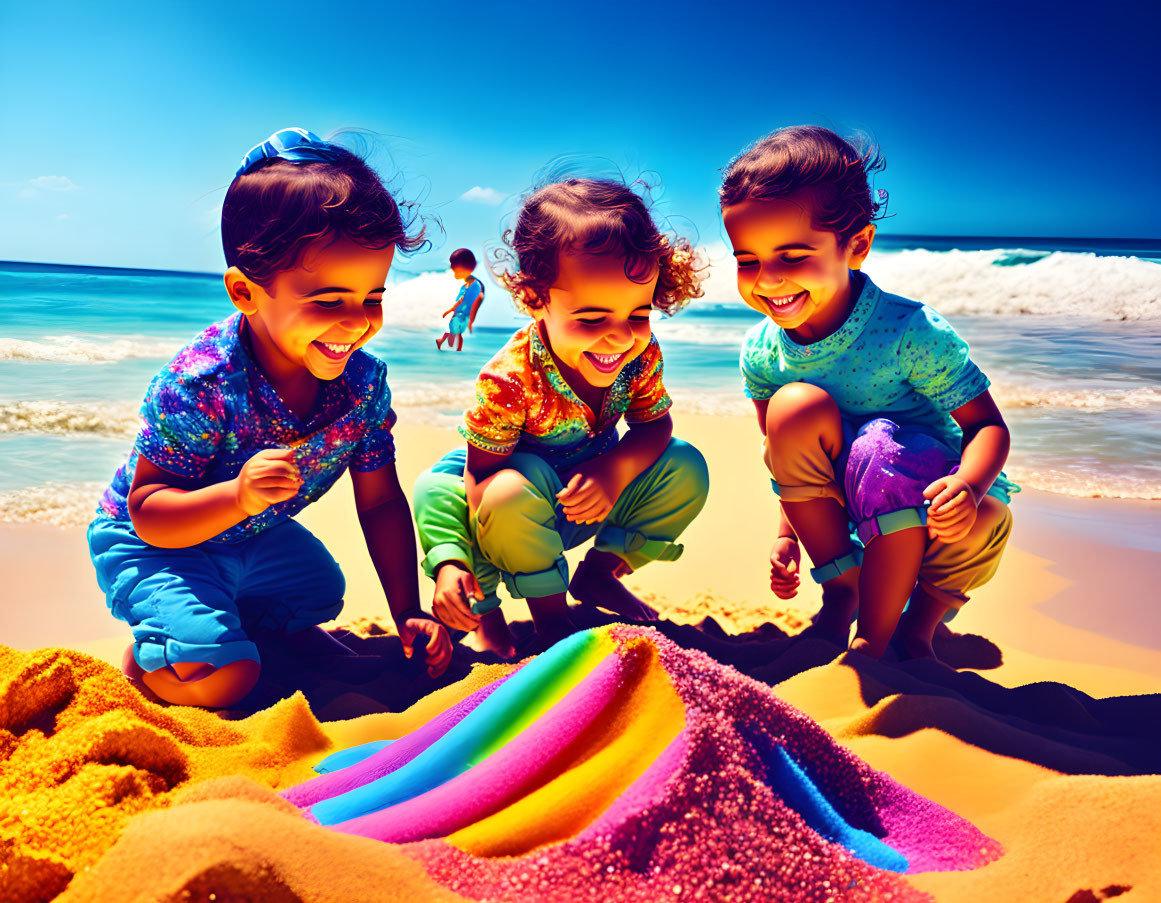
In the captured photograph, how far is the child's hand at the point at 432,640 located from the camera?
2.29 meters

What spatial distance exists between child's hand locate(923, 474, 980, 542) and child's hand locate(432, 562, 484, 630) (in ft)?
4.22

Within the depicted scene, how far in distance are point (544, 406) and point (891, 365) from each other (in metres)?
1.05

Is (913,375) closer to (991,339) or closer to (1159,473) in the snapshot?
(1159,473)

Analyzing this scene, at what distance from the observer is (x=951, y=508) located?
2.17m

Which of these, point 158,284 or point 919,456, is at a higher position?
point 919,456

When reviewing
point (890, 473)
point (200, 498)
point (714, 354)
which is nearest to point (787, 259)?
point (890, 473)

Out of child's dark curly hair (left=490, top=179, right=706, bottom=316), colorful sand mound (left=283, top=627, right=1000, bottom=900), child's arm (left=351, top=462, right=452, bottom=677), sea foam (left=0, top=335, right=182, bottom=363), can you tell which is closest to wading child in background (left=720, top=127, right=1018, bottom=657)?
child's dark curly hair (left=490, top=179, right=706, bottom=316)

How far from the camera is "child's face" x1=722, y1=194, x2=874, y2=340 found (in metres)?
2.32

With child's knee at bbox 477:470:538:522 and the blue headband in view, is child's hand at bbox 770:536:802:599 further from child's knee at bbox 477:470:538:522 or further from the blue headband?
the blue headband

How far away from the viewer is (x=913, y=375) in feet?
8.04

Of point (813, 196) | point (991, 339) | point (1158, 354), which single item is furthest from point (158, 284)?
point (813, 196)

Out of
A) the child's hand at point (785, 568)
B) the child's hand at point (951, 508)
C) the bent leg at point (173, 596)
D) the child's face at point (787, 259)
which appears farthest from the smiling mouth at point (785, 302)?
the bent leg at point (173, 596)

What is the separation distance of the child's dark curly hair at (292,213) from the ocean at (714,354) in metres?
2.60

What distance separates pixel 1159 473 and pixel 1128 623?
2.69 metres
